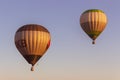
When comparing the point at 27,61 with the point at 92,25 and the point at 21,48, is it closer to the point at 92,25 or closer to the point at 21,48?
the point at 21,48

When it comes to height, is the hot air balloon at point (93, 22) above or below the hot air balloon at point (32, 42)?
above

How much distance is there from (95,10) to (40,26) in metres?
11.7

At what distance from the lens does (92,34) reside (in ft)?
236

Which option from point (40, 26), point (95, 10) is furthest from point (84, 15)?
point (40, 26)

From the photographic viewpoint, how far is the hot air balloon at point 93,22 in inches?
2837

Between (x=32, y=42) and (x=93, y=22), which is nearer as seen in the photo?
(x=32, y=42)

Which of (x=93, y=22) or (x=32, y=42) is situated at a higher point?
(x=93, y=22)

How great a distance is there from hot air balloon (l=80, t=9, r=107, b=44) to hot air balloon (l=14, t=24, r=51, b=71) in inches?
352

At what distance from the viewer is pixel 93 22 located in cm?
7256

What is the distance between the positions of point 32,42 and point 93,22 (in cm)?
1271

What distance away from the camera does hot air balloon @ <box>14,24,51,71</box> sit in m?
65.6

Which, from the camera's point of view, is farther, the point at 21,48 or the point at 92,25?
the point at 92,25

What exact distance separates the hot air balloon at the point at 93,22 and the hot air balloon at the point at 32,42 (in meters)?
8.95

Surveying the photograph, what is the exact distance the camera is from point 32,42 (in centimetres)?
6562
